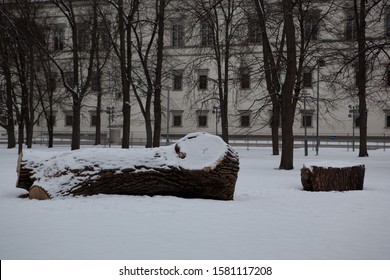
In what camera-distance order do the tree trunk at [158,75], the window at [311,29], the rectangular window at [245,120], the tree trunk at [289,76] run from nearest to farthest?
the tree trunk at [289,76] < the tree trunk at [158,75] < the window at [311,29] < the rectangular window at [245,120]

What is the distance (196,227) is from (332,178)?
561cm

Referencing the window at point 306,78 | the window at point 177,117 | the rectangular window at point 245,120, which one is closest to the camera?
the window at point 306,78

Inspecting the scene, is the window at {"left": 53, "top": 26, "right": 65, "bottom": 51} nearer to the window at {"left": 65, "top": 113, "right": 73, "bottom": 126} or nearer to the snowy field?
the window at {"left": 65, "top": 113, "right": 73, "bottom": 126}

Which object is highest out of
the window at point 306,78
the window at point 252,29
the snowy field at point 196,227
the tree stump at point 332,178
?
the window at point 252,29

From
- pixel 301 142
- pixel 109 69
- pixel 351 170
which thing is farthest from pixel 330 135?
pixel 351 170

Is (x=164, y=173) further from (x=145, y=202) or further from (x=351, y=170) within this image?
(x=351, y=170)

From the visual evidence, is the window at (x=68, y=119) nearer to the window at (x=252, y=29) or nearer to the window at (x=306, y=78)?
the window at (x=306, y=78)

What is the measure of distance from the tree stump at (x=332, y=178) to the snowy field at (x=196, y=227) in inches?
35.8

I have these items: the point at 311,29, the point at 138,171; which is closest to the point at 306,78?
the point at 311,29

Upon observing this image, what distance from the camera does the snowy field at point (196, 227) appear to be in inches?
205

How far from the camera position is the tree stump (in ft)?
36.5

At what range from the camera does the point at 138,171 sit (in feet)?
29.7

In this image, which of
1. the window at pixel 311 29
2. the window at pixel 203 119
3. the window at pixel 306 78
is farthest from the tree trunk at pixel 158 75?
the window at pixel 203 119
